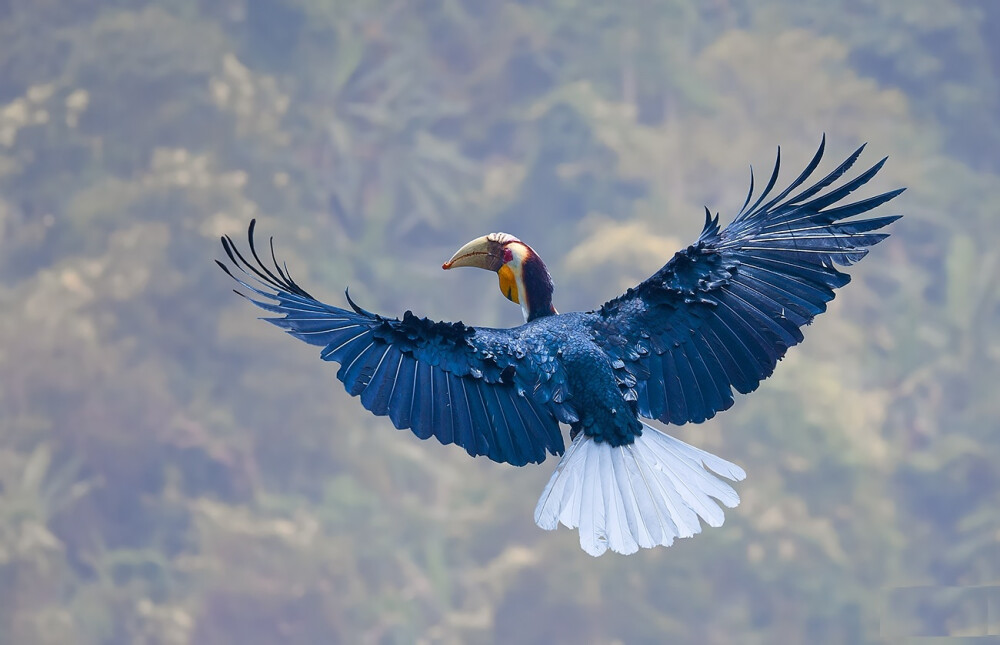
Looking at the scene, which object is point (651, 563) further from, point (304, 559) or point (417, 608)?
point (304, 559)

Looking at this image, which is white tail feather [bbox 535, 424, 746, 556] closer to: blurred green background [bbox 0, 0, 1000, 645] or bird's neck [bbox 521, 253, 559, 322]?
bird's neck [bbox 521, 253, 559, 322]

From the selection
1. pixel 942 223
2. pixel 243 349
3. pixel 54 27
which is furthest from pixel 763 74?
pixel 54 27

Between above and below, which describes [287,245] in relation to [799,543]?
above

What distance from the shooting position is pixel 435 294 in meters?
12.3

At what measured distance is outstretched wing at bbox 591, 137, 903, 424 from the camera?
379 centimetres

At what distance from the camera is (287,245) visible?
12.2 metres

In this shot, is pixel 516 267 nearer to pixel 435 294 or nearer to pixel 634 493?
pixel 634 493

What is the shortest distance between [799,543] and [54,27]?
7857 mm

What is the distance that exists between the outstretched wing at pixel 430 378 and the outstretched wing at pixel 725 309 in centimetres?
33

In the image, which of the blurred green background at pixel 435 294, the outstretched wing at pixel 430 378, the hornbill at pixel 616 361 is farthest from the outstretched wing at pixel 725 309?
the blurred green background at pixel 435 294

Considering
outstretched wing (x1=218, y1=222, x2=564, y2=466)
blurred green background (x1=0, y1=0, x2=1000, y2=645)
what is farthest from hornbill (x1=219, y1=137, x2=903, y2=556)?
blurred green background (x1=0, y1=0, x2=1000, y2=645)

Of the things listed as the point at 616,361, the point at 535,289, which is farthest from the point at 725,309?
the point at 535,289

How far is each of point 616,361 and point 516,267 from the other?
461 millimetres

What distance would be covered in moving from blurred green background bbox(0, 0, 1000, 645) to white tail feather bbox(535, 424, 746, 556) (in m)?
7.72
